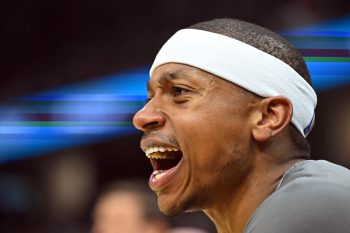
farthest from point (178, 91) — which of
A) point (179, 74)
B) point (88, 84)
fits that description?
point (88, 84)

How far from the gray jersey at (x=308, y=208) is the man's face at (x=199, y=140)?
0.16m

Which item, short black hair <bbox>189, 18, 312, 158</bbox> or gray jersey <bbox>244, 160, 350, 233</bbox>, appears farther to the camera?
short black hair <bbox>189, 18, 312, 158</bbox>

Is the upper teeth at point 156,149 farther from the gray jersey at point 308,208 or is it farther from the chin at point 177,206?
the gray jersey at point 308,208

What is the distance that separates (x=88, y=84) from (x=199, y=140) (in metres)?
2.87

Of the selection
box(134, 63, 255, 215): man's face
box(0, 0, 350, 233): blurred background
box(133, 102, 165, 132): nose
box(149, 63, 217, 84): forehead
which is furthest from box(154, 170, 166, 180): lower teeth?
box(0, 0, 350, 233): blurred background

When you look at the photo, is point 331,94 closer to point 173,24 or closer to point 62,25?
point 173,24

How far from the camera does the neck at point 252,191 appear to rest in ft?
5.27

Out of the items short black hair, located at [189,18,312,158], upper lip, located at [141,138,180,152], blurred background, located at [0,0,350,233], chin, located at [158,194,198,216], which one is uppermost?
short black hair, located at [189,18,312,158]

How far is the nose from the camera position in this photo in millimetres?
1632

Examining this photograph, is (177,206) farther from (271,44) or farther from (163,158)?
(271,44)

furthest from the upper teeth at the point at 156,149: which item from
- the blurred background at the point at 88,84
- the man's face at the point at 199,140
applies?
the blurred background at the point at 88,84

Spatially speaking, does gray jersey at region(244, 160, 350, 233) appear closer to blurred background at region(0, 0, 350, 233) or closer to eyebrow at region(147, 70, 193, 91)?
eyebrow at region(147, 70, 193, 91)

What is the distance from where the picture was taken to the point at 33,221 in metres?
4.16

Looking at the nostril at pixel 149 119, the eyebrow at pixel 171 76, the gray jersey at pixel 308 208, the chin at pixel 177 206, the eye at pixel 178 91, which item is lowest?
the chin at pixel 177 206
